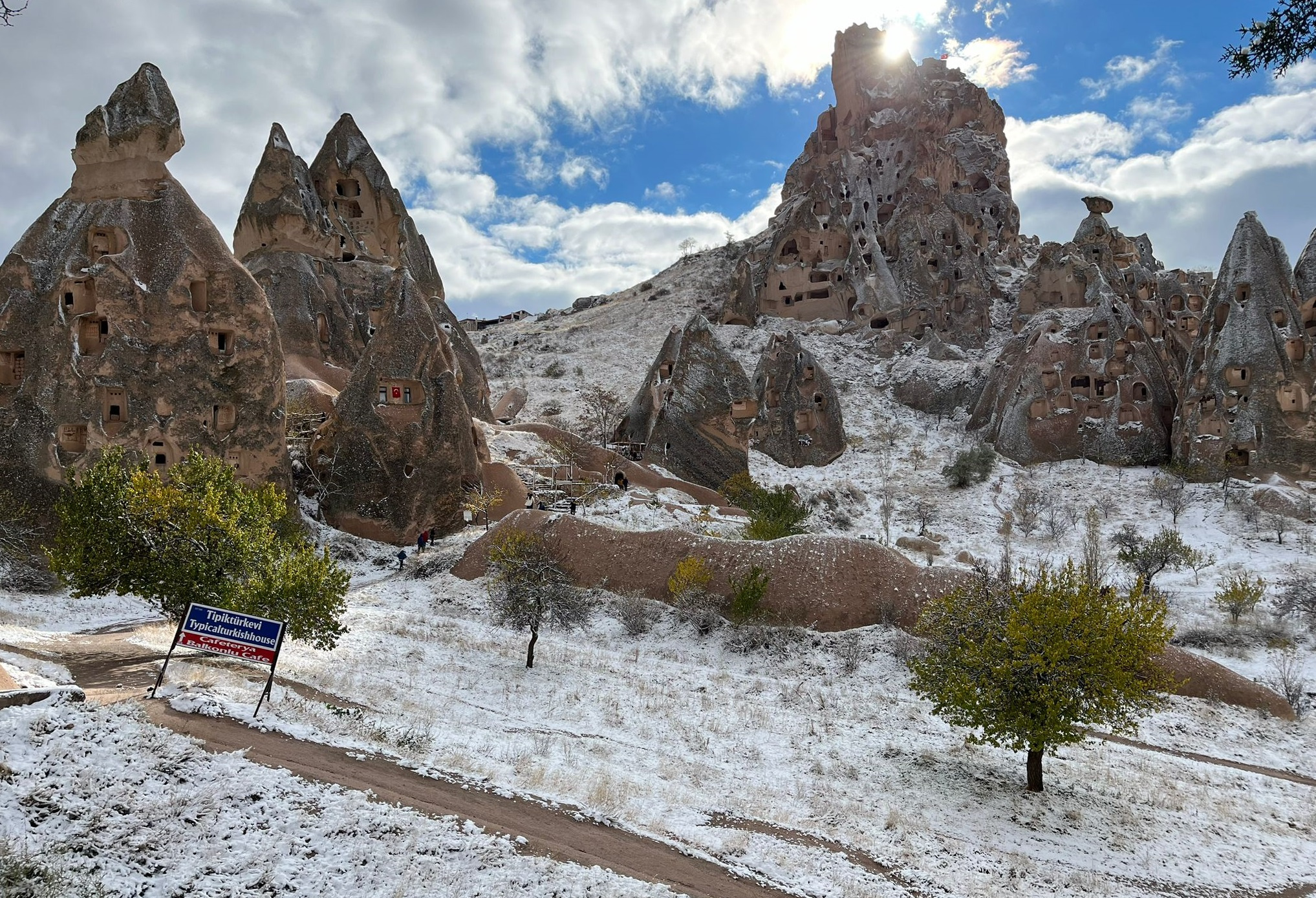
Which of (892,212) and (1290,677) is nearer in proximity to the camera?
(1290,677)

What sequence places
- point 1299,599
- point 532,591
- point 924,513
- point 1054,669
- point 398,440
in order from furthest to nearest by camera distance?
point 924,513 < point 398,440 < point 1299,599 < point 532,591 < point 1054,669

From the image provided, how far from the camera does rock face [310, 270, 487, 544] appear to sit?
30047 mm

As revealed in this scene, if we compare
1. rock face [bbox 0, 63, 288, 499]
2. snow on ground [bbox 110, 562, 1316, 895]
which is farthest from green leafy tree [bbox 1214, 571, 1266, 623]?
rock face [bbox 0, 63, 288, 499]

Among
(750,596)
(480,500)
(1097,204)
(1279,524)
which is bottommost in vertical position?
(750,596)

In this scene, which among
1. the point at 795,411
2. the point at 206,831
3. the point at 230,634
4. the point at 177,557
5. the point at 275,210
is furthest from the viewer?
the point at 795,411

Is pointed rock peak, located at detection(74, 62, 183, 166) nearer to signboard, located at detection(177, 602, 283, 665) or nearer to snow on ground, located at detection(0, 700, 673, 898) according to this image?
signboard, located at detection(177, 602, 283, 665)

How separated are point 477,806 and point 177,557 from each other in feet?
28.4

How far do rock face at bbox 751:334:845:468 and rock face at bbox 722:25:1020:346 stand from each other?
15282mm

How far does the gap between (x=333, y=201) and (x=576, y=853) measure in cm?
4780

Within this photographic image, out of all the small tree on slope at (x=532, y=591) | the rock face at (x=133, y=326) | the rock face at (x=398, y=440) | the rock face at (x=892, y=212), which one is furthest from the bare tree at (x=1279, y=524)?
the rock face at (x=133, y=326)

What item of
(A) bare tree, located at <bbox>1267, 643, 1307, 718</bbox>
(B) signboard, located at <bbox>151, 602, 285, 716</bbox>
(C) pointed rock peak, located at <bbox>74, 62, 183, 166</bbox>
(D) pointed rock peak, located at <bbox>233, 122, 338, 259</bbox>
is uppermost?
(D) pointed rock peak, located at <bbox>233, 122, 338, 259</bbox>

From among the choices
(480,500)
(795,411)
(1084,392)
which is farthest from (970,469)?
(480,500)

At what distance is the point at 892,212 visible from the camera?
74250mm

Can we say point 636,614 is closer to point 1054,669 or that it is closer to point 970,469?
point 1054,669
